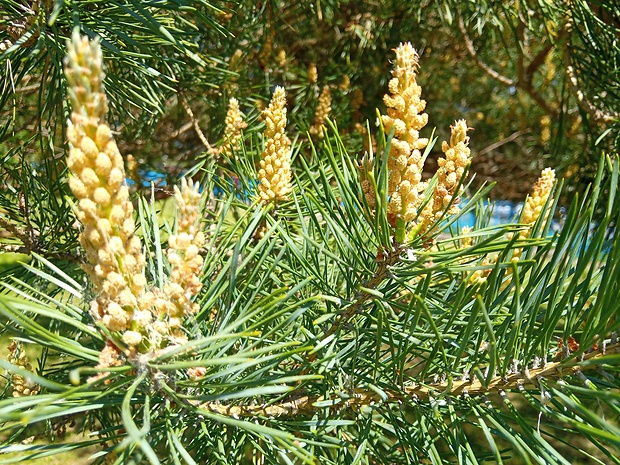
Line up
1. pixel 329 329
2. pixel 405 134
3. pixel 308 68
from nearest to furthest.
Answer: pixel 405 134 < pixel 329 329 < pixel 308 68

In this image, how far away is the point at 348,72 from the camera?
1.74m

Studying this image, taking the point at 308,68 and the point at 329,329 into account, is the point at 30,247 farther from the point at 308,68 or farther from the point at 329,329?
the point at 308,68

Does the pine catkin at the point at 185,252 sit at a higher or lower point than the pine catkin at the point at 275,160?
lower

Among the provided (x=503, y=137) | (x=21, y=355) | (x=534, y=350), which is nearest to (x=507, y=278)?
(x=534, y=350)

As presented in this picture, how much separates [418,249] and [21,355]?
75 centimetres

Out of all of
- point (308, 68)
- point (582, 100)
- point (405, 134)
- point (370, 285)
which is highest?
point (308, 68)

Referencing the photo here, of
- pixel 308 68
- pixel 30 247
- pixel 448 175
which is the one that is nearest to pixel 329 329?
pixel 448 175

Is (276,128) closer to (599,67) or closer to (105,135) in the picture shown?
(105,135)

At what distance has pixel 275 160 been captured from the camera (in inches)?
31.4

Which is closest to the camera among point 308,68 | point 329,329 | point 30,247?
point 329,329

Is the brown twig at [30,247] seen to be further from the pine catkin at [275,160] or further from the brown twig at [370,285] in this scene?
the brown twig at [370,285]

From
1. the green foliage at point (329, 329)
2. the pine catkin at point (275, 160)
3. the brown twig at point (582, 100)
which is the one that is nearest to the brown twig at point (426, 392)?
the green foliage at point (329, 329)

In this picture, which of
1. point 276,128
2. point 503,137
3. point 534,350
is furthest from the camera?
point 503,137

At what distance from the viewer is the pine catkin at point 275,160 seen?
2.54 ft
